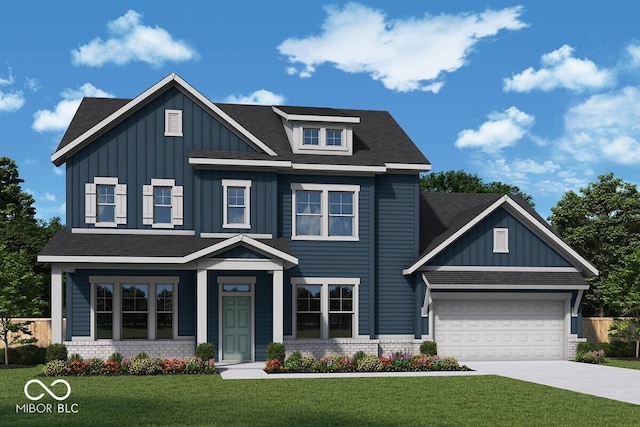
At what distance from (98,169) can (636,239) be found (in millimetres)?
29870

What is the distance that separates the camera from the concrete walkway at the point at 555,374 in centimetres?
2098

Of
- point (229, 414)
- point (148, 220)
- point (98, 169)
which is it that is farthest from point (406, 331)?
point (229, 414)

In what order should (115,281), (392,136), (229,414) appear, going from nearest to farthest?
(229,414)
(115,281)
(392,136)

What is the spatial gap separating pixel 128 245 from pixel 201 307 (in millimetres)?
3436

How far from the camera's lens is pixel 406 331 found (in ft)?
99.4

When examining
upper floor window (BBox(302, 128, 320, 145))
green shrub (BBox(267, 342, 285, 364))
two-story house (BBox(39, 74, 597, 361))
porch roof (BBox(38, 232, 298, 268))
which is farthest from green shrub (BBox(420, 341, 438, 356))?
upper floor window (BBox(302, 128, 320, 145))

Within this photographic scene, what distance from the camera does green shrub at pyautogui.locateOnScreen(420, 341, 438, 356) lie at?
94.6 feet

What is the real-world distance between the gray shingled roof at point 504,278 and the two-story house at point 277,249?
0.07 m

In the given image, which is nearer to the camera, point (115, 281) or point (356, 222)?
point (115, 281)

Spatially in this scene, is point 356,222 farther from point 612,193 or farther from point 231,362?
point 612,193

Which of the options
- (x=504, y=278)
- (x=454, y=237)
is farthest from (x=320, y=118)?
(x=504, y=278)

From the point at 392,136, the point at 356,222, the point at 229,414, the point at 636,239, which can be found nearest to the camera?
the point at 229,414

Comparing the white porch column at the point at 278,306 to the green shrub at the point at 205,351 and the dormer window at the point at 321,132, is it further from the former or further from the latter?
the dormer window at the point at 321,132

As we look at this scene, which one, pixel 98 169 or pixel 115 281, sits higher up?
pixel 98 169
